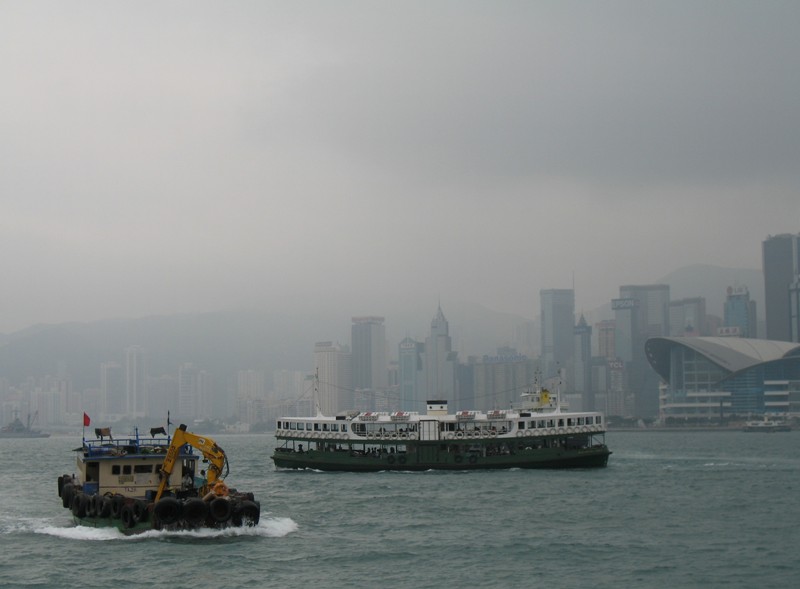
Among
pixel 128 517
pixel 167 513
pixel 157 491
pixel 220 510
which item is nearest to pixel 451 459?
pixel 157 491

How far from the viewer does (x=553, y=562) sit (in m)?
40.5

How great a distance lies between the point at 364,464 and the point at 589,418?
17.5m

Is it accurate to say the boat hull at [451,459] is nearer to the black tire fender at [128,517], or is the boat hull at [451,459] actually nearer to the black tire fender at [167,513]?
the black tire fender at [128,517]

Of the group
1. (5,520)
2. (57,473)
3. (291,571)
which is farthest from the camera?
(57,473)

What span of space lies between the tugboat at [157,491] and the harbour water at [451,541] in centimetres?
67

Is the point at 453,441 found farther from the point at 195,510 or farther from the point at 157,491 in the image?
the point at 195,510

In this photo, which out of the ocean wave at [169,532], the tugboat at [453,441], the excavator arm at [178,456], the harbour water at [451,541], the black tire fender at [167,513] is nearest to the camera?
the harbour water at [451,541]

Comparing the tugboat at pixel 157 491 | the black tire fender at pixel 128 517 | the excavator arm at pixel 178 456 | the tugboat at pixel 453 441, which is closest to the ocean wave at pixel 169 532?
the tugboat at pixel 157 491

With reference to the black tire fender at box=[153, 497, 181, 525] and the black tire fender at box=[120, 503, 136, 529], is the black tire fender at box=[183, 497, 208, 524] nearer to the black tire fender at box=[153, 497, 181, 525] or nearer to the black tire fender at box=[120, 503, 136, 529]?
the black tire fender at box=[153, 497, 181, 525]

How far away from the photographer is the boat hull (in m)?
83.1

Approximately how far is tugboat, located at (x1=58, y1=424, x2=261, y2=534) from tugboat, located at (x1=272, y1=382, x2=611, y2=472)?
115 ft

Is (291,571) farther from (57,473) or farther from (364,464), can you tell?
(57,473)

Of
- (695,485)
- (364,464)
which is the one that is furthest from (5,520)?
(695,485)

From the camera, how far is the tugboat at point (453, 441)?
8338 cm
